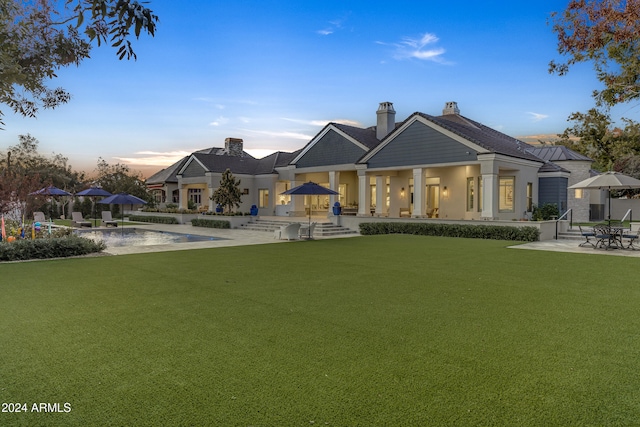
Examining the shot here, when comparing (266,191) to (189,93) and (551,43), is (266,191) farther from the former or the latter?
(551,43)

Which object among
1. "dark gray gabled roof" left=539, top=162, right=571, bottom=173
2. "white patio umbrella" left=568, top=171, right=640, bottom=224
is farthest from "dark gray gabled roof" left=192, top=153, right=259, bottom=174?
"white patio umbrella" left=568, top=171, right=640, bottom=224

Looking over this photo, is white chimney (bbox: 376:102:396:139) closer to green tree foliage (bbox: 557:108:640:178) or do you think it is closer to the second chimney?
the second chimney

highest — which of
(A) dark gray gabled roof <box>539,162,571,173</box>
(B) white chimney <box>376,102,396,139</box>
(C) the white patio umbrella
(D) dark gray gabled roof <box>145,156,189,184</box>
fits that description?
(B) white chimney <box>376,102,396,139</box>

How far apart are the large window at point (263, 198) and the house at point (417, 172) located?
0.7 inches

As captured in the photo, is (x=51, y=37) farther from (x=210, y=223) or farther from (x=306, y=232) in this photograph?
(x=210, y=223)

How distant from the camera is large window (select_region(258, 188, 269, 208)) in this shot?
32906 mm

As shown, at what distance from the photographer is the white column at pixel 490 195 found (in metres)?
19.1

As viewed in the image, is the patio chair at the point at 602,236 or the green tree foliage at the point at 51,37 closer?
the green tree foliage at the point at 51,37

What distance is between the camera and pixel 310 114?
94.5 ft

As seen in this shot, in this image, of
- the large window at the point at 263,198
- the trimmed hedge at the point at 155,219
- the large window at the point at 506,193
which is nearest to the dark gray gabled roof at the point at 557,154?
the large window at the point at 506,193

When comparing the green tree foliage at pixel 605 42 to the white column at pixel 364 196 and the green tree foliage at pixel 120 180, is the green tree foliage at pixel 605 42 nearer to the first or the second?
the white column at pixel 364 196

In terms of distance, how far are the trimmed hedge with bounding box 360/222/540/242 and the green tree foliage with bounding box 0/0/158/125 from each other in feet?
50.0

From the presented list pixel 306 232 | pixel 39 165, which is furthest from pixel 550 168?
pixel 39 165

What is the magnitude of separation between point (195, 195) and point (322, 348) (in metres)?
33.3
